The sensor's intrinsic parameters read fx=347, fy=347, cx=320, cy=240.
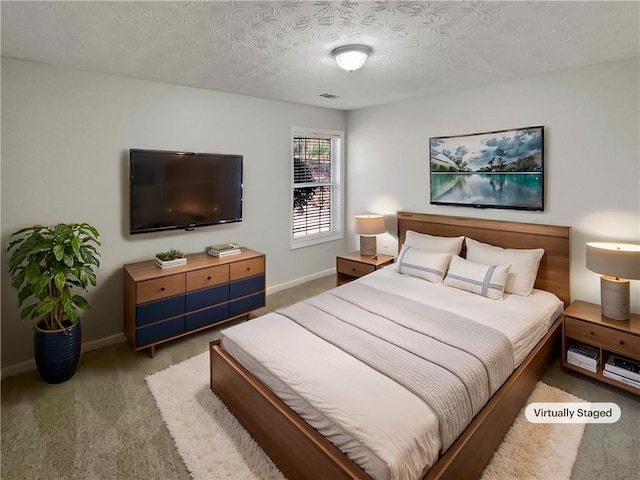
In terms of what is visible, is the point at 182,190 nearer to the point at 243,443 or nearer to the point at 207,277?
the point at 207,277

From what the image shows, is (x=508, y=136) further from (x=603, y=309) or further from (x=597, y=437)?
(x=597, y=437)

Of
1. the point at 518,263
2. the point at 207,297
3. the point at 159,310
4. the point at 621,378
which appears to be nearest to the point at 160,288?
the point at 159,310

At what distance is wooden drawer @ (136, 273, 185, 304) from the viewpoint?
289cm

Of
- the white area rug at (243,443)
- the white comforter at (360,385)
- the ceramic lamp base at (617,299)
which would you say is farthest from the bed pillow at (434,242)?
the white area rug at (243,443)

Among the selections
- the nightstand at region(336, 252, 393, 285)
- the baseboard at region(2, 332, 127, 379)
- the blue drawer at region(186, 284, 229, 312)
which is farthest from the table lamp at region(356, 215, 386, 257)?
the baseboard at region(2, 332, 127, 379)

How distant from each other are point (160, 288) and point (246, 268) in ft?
2.87

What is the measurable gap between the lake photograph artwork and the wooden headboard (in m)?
0.19

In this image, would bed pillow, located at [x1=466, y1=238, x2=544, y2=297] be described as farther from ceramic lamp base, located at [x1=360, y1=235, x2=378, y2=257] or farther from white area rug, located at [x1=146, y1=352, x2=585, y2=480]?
ceramic lamp base, located at [x1=360, y1=235, x2=378, y2=257]

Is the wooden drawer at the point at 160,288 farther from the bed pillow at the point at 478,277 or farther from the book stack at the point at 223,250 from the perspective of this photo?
the bed pillow at the point at 478,277

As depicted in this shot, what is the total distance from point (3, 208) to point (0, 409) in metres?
1.44

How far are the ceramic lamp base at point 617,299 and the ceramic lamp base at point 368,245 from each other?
7.83 feet

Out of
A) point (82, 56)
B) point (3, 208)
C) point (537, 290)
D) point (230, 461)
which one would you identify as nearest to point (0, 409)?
point (3, 208)

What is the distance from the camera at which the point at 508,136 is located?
3393mm

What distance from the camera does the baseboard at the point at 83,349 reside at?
9.07ft
